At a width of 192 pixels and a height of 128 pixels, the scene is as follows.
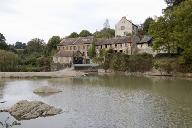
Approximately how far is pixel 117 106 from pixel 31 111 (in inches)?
348

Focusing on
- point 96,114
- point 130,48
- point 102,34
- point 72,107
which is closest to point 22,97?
point 72,107

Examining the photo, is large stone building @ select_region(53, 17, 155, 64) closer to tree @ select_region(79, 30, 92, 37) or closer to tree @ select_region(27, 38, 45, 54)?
tree @ select_region(79, 30, 92, 37)

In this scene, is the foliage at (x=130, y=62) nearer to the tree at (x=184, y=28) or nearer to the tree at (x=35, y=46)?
the tree at (x=184, y=28)

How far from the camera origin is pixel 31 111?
33.3 metres

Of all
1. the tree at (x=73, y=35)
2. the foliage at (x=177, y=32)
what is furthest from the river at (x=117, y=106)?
the tree at (x=73, y=35)

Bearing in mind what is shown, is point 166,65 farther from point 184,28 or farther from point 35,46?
point 35,46

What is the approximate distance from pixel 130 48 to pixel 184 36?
25960 millimetres

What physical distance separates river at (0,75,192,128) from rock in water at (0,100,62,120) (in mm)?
855

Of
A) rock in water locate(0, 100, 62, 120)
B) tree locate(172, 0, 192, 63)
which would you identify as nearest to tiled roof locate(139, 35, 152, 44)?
tree locate(172, 0, 192, 63)

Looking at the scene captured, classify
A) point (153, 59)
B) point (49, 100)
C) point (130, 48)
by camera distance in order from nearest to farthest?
point (49, 100), point (153, 59), point (130, 48)

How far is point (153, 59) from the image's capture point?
76938 millimetres

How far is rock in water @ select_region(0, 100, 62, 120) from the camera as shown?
32.5 meters

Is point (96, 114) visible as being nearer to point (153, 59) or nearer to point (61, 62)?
point (153, 59)

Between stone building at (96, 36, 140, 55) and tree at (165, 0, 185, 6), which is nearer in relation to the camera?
tree at (165, 0, 185, 6)
